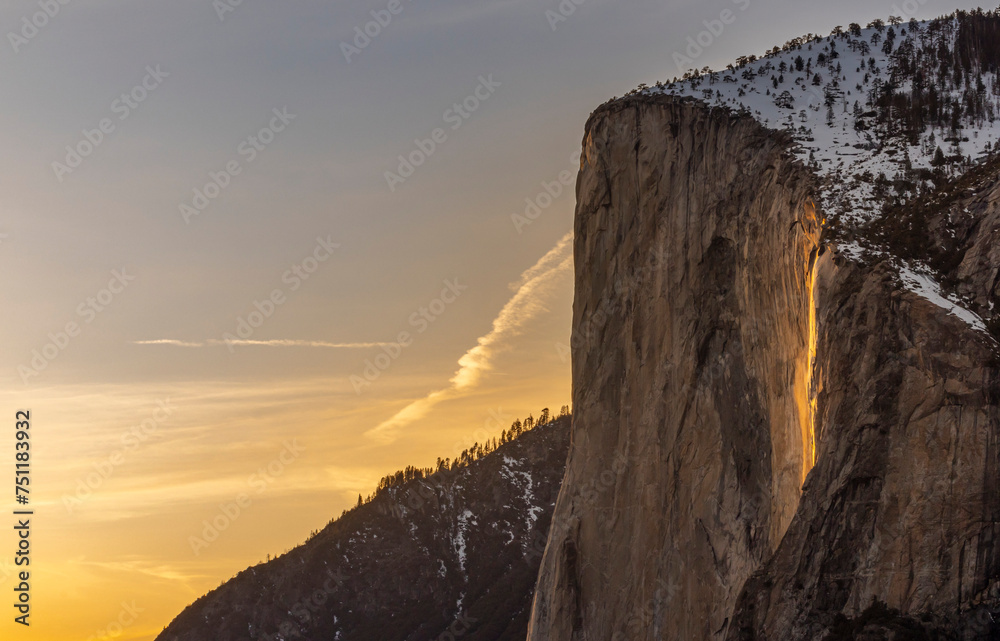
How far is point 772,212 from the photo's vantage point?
3981cm

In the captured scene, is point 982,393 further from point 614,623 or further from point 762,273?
point 614,623

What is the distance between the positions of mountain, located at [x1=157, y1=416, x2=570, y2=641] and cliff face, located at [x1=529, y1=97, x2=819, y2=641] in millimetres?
91072

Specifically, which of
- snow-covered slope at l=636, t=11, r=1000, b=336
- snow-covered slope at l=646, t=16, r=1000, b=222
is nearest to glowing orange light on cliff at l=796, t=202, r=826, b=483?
snow-covered slope at l=636, t=11, r=1000, b=336

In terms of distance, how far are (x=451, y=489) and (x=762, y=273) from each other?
14170 centimetres

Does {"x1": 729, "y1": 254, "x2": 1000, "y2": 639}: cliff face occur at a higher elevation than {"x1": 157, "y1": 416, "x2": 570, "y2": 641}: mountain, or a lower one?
lower

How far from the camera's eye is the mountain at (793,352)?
26.8 m

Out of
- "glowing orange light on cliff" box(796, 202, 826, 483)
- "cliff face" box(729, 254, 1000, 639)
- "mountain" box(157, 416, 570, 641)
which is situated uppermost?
"mountain" box(157, 416, 570, 641)

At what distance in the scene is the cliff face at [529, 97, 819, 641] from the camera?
38.4 m

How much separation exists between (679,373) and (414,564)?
125395mm

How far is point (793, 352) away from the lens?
117 ft

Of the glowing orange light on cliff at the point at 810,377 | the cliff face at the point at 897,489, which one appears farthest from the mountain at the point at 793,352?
the glowing orange light on cliff at the point at 810,377

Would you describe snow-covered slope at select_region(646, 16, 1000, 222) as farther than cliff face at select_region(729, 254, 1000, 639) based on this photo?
Yes

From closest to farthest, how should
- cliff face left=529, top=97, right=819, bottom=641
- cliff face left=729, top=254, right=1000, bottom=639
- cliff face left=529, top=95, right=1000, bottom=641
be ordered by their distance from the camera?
cliff face left=729, top=254, right=1000, bottom=639
cliff face left=529, top=95, right=1000, bottom=641
cliff face left=529, top=97, right=819, bottom=641

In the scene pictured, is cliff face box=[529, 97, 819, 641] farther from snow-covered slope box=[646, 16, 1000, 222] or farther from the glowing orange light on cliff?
snow-covered slope box=[646, 16, 1000, 222]
